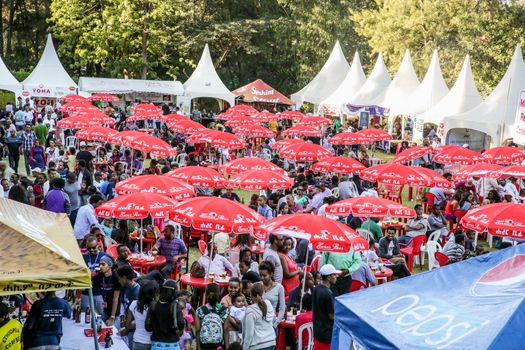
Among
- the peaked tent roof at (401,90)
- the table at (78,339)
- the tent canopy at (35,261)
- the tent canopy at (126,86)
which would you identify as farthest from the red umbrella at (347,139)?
the tent canopy at (126,86)

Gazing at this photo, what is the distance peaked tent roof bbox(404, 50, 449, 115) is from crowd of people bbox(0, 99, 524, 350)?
12.1 m

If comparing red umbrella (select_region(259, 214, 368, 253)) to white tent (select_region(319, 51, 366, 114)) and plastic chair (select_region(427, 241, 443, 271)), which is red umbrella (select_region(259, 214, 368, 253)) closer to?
plastic chair (select_region(427, 241, 443, 271))

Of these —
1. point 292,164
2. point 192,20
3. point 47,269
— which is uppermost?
point 192,20

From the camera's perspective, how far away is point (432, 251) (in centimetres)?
1412

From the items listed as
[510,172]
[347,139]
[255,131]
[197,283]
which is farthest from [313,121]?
[197,283]

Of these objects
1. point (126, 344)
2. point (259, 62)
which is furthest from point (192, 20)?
point (126, 344)

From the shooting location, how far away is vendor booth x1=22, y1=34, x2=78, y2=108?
114 feet

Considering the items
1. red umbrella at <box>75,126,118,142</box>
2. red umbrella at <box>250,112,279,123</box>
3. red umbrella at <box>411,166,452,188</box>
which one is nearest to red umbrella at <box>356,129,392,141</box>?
red umbrella at <box>250,112,279,123</box>

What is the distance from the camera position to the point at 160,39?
44656 millimetres

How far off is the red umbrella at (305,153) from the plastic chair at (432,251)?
5218 millimetres

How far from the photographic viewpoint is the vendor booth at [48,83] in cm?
3481

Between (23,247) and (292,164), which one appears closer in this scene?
(23,247)

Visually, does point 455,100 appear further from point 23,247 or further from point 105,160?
point 23,247

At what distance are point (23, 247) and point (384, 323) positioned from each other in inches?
119
